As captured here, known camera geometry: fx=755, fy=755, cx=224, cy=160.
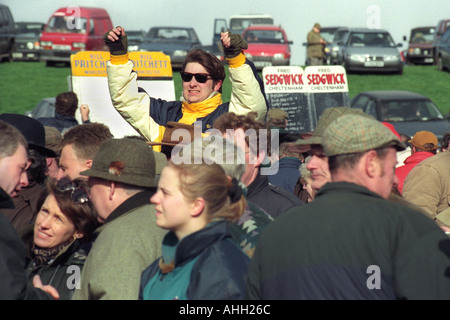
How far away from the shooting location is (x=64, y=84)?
24.2m

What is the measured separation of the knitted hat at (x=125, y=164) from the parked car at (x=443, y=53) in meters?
24.0

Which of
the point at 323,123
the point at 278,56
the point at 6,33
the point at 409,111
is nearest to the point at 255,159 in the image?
the point at 323,123

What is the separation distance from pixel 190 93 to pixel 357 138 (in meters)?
2.50

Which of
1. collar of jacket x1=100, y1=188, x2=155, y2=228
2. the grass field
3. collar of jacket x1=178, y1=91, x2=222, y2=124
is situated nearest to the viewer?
collar of jacket x1=100, y1=188, x2=155, y2=228

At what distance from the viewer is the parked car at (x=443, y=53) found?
87.4 feet

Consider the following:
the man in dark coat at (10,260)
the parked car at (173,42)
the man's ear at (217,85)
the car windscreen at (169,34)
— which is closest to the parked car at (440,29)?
the parked car at (173,42)

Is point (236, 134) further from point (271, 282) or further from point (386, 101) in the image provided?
point (386, 101)

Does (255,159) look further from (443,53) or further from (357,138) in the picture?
(443,53)

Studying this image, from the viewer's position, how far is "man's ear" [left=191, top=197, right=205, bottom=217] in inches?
128

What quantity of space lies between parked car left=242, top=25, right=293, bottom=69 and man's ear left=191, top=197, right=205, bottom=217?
20242 mm

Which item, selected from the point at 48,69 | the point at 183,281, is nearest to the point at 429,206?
the point at 183,281

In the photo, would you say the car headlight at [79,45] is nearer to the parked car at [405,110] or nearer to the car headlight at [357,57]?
the car headlight at [357,57]

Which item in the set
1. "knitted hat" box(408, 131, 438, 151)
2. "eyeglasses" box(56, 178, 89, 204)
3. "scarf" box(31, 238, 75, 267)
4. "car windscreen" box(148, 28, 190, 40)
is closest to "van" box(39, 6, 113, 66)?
"car windscreen" box(148, 28, 190, 40)

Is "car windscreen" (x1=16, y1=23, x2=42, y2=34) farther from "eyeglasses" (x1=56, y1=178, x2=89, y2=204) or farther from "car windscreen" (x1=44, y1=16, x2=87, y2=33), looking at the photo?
"eyeglasses" (x1=56, y1=178, x2=89, y2=204)
